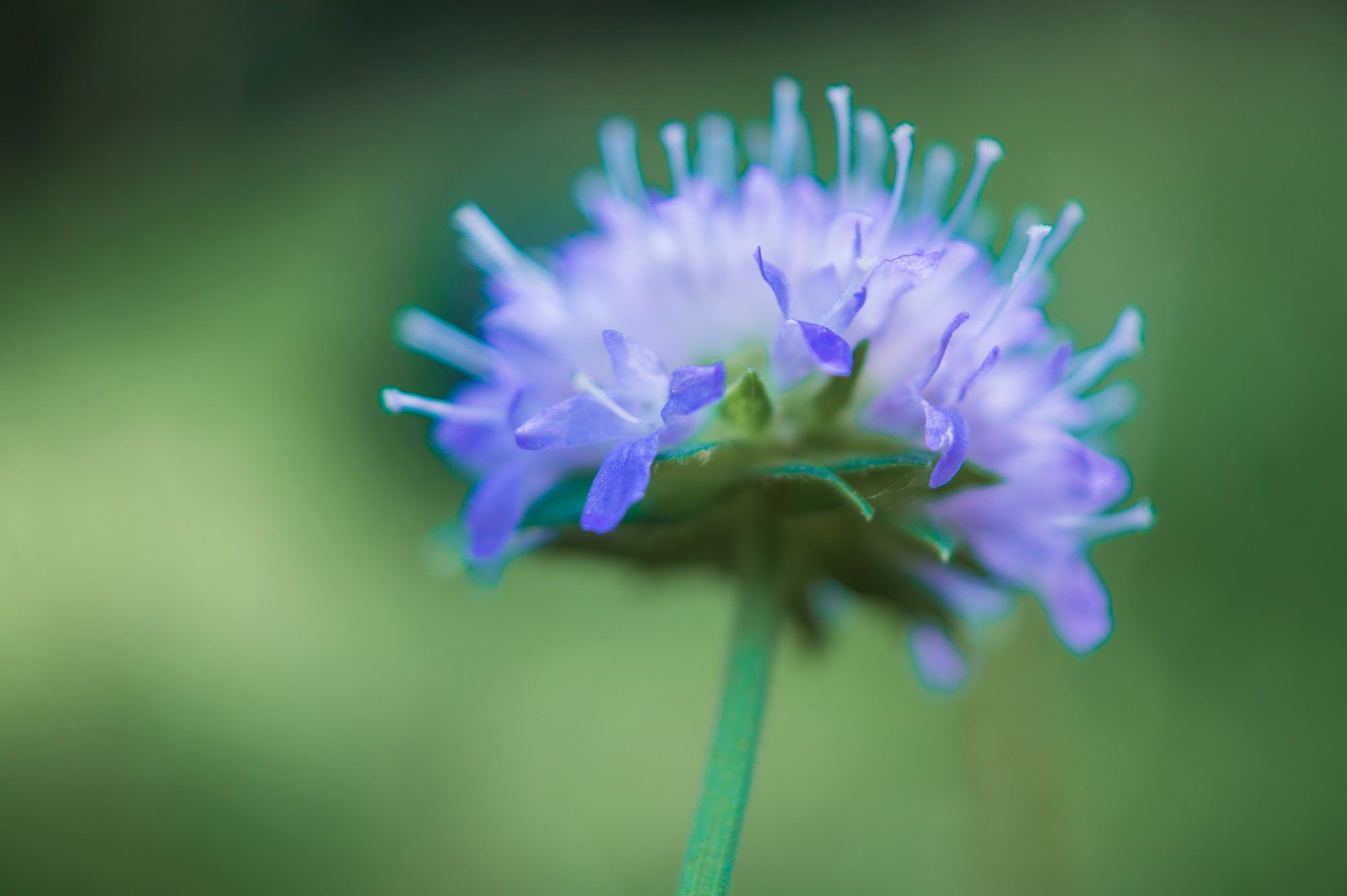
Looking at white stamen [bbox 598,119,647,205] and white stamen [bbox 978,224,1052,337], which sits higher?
white stamen [bbox 598,119,647,205]

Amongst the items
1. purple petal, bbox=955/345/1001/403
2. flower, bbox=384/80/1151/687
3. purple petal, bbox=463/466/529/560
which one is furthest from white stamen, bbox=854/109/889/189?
purple petal, bbox=463/466/529/560

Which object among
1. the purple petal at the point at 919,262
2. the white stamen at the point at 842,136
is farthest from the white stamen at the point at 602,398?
the white stamen at the point at 842,136

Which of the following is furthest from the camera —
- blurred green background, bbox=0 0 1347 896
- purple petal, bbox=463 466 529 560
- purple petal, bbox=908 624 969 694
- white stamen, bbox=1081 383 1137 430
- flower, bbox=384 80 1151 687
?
blurred green background, bbox=0 0 1347 896

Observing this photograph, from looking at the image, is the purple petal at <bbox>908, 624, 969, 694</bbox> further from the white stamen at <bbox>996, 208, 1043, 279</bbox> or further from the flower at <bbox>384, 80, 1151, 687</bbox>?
the white stamen at <bbox>996, 208, 1043, 279</bbox>

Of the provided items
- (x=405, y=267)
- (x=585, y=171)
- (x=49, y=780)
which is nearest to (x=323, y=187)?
(x=405, y=267)

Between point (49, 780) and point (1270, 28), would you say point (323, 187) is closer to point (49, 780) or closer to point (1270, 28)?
point (49, 780)

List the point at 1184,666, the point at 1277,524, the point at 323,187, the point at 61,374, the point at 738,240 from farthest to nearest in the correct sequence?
the point at 323,187
the point at 61,374
the point at 1277,524
the point at 1184,666
the point at 738,240

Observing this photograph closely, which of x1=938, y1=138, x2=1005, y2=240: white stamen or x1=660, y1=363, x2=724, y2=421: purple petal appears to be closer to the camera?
x1=660, y1=363, x2=724, y2=421: purple petal

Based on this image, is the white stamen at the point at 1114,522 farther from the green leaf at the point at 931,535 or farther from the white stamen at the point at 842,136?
the white stamen at the point at 842,136
